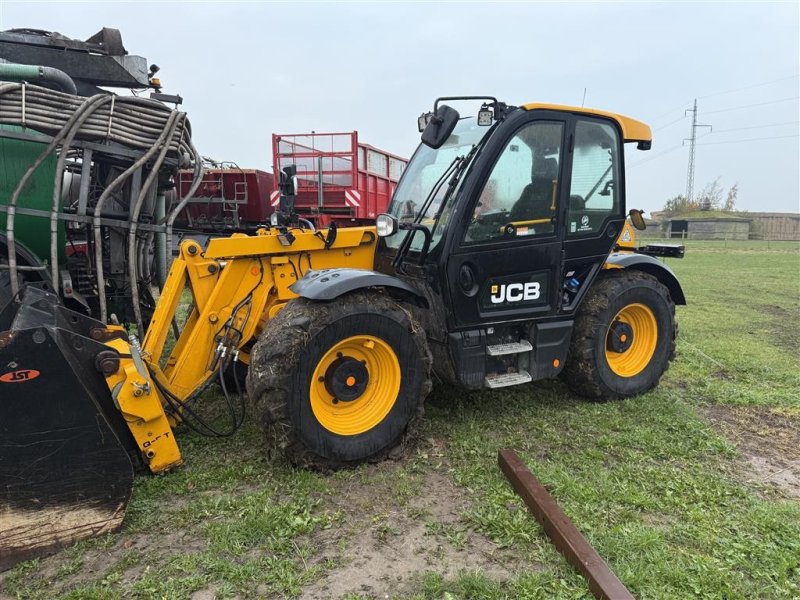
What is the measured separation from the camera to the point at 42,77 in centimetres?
439

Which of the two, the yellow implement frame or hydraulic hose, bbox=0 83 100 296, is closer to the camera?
the yellow implement frame

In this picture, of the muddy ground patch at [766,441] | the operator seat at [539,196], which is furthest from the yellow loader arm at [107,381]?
the muddy ground patch at [766,441]

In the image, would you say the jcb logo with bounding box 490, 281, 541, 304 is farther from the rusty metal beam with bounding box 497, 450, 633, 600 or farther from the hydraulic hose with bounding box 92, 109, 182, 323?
the hydraulic hose with bounding box 92, 109, 182, 323

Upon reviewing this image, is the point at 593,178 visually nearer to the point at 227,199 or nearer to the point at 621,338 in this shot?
the point at 621,338

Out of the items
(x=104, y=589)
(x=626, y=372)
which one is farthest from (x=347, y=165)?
(x=104, y=589)

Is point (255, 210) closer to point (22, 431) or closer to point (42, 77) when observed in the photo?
point (42, 77)

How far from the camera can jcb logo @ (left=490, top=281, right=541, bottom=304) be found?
3.80 meters

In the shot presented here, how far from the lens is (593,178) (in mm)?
4105

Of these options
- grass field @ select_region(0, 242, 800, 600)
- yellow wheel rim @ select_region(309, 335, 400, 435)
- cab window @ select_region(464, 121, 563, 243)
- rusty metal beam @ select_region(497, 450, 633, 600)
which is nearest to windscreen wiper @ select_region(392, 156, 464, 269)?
cab window @ select_region(464, 121, 563, 243)

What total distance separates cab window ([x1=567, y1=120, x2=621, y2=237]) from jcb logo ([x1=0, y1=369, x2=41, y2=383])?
11.0 feet

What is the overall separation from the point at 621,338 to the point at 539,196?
4.91ft

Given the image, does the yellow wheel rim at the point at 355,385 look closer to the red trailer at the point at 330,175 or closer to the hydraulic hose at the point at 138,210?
the hydraulic hose at the point at 138,210

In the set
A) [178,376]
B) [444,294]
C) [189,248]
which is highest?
[189,248]

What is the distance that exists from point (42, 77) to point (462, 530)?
4614 mm
